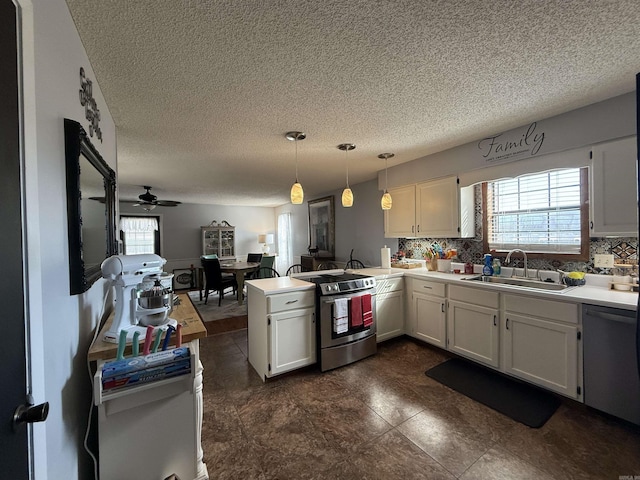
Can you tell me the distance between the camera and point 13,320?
0.66 m

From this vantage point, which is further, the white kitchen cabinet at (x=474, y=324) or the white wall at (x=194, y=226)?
the white wall at (x=194, y=226)

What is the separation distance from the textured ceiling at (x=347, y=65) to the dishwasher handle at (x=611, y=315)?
1586mm

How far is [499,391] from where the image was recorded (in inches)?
86.4

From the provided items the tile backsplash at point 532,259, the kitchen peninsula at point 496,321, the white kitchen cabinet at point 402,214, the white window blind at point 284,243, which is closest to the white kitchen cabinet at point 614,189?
the tile backsplash at point 532,259

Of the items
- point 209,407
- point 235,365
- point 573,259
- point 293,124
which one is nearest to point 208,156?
point 293,124

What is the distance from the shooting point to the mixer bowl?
4.33 ft

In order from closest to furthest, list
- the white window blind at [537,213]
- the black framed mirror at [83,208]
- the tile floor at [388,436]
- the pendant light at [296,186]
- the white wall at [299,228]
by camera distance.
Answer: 1. the black framed mirror at [83,208]
2. the tile floor at [388,436]
3. the white window blind at [537,213]
4. the pendant light at [296,186]
5. the white wall at [299,228]

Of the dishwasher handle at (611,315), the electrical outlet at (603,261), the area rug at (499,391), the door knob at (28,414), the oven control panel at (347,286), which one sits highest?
the electrical outlet at (603,261)

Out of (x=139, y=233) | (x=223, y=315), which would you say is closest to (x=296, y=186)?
(x=223, y=315)

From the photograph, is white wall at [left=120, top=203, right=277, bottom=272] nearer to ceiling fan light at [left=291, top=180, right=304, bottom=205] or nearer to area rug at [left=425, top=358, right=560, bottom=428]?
ceiling fan light at [left=291, top=180, right=304, bottom=205]

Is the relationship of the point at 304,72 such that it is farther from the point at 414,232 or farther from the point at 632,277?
the point at 632,277

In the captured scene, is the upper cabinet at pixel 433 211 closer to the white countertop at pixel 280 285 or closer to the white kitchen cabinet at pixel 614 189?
the white kitchen cabinet at pixel 614 189

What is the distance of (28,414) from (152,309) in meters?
0.69

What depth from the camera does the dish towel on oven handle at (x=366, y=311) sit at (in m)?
2.76
